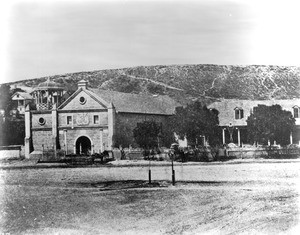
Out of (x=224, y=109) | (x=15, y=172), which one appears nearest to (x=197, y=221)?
(x=15, y=172)

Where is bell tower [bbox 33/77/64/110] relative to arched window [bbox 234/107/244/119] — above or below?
above

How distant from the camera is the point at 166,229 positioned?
613 inches

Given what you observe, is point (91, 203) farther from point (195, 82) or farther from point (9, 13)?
point (195, 82)

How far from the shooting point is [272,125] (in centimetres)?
2688

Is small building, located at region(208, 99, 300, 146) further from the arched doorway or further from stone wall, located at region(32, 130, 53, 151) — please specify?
stone wall, located at region(32, 130, 53, 151)

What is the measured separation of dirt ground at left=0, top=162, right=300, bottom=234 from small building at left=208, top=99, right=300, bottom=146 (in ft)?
17.2

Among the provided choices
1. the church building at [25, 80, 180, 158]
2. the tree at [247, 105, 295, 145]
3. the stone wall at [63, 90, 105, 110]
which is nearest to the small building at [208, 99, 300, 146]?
the tree at [247, 105, 295, 145]

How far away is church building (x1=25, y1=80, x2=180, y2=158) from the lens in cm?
2844

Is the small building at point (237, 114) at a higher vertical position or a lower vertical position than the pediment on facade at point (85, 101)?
lower

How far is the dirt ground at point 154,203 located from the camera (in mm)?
15758

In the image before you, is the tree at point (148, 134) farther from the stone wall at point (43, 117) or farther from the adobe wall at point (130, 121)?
the stone wall at point (43, 117)

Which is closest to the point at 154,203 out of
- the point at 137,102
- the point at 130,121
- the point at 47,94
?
the point at 47,94

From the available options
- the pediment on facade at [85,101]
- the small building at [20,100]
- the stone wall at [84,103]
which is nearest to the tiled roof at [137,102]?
the pediment on facade at [85,101]

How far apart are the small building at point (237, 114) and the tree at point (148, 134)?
4.83 metres
